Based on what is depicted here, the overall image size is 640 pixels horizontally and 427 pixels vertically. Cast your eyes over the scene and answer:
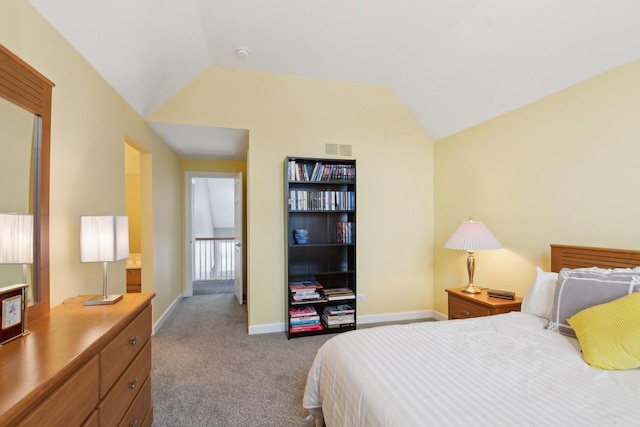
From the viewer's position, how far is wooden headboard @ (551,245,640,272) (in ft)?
6.44

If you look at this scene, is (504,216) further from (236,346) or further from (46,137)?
(46,137)

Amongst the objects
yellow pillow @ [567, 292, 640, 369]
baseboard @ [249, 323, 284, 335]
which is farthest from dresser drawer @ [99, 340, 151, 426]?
yellow pillow @ [567, 292, 640, 369]

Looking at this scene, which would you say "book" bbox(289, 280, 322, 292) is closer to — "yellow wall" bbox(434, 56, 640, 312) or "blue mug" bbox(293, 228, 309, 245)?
"blue mug" bbox(293, 228, 309, 245)

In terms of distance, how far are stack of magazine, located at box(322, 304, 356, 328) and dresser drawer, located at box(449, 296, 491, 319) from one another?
1.07 m

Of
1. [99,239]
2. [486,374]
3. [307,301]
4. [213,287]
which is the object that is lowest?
[213,287]

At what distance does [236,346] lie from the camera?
3.05 m

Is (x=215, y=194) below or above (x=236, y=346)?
above

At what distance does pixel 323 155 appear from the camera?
11.7 ft

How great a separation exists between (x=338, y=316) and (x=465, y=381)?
226 cm

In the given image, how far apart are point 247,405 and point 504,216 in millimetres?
2840

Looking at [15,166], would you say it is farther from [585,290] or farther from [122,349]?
[585,290]

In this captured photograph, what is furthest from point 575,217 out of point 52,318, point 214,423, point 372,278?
point 52,318

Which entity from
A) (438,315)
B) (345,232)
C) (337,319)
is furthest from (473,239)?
(337,319)

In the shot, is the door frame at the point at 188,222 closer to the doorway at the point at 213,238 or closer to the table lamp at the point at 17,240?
the doorway at the point at 213,238
